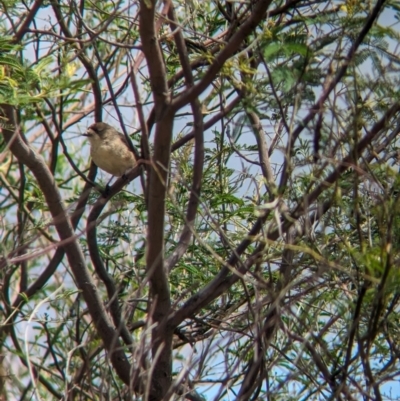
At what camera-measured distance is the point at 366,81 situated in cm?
360

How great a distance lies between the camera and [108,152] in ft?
21.5

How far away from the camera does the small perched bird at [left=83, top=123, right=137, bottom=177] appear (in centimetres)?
651

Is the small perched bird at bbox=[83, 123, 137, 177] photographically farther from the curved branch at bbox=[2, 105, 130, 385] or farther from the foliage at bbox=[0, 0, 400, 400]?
the curved branch at bbox=[2, 105, 130, 385]

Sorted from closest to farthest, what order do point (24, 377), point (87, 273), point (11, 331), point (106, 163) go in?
1. point (87, 273)
2. point (11, 331)
3. point (106, 163)
4. point (24, 377)

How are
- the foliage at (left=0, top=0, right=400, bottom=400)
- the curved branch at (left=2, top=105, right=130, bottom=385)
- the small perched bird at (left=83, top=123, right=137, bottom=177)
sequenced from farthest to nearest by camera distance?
the small perched bird at (left=83, top=123, right=137, bottom=177) < the curved branch at (left=2, top=105, right=130, bottom=385) < the foliage at (left=0, top=0, right=400, bottom=400)

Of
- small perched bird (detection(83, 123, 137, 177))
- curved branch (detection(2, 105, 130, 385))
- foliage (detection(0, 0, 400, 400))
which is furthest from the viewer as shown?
small perched bird (detection(83, 123, 137, 177))

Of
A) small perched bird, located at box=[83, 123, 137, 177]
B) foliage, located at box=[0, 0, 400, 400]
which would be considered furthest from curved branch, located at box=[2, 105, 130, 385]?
small perched bird, located at box=[83, 123, 137, 177]

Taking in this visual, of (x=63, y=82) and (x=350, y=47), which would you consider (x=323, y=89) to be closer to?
(x=350, y=47)

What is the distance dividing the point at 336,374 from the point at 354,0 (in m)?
1.58

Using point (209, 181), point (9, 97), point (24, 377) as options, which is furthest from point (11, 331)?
point (9, 97)

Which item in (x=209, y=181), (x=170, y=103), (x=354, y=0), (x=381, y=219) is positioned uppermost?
(x=209, y=181)

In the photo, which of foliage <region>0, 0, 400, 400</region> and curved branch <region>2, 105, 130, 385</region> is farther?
curved branch <region>2, 105, 130, 385</region>


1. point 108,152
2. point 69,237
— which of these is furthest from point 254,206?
point 108,152

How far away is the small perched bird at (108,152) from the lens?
6.51 meters
